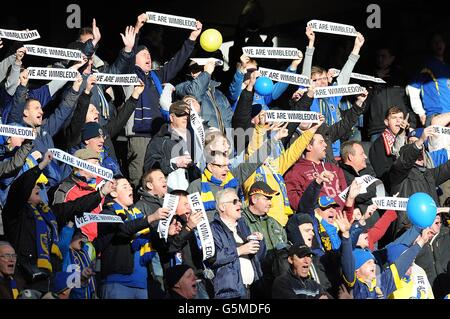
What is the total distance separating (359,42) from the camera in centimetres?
1487

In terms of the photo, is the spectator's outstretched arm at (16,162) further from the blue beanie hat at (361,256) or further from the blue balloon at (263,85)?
the blue beanie hat at (361,256)

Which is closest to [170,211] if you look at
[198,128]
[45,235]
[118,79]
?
[45,235]

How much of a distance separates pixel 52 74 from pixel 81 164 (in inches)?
43.4

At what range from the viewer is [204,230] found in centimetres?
1158

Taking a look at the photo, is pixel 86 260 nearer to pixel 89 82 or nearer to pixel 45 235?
pixel 45 235

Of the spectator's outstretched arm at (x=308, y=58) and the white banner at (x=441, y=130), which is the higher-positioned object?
the spectator's outstretched arm at (x=308, y=58)

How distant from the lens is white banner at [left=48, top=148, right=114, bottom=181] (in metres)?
12.2

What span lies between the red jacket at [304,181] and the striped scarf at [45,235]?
2.61m

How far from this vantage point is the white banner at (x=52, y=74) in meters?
12.8

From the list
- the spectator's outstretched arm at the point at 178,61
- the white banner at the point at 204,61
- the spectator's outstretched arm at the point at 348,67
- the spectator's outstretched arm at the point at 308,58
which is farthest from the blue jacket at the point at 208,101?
the spectator's outstretched arm at the point at 348,67

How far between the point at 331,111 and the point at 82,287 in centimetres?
444
